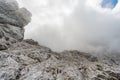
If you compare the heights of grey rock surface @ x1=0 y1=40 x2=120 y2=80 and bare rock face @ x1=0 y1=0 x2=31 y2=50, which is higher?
bare rock face @ x1=0 y1=0 x2=31 y2=50

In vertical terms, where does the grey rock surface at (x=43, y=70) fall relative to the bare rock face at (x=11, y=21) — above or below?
below

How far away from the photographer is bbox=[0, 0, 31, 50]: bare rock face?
7072 centimetres

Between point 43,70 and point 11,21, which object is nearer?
point 43,70

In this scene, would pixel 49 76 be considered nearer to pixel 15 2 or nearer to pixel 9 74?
A: pixel 9 74

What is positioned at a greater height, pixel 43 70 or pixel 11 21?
pixel 11 21

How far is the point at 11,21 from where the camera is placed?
87.2m

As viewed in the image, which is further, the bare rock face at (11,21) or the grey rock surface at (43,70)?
the bare rock face at (11,21)

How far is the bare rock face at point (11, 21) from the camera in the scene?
70.7 meters

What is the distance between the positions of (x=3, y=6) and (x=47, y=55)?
158 ft

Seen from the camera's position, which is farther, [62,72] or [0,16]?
[0,16]

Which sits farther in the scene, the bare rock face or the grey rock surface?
the bare rock face

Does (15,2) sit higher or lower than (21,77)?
higher

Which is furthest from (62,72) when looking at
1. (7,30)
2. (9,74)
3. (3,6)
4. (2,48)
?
(3,6)

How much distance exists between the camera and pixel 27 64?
48594 millimetres
